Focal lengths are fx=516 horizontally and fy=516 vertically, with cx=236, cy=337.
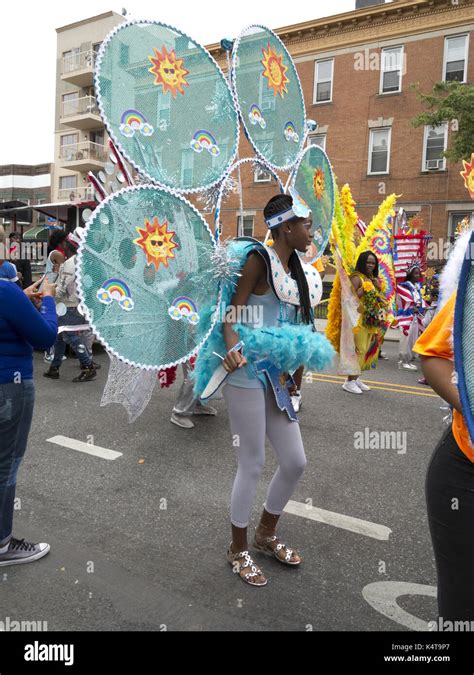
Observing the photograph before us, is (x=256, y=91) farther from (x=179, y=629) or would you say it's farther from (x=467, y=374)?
(x=179, y=629)

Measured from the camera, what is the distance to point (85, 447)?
4496 millimetres

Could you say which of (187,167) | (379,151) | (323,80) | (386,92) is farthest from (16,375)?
(323,80)

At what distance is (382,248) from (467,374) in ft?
20.3

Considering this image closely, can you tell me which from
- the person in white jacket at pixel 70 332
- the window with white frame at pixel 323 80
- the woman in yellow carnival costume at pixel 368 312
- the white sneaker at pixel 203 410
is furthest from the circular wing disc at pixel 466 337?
the window with white frame at pixel 323 80

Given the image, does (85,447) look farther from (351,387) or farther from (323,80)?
(323,80)

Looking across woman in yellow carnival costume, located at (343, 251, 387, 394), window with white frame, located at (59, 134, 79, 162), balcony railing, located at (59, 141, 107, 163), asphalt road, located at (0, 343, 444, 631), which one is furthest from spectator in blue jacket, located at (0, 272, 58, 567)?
window with white frame, located at (59, 134, 79, 162)

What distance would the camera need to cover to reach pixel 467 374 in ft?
4.90

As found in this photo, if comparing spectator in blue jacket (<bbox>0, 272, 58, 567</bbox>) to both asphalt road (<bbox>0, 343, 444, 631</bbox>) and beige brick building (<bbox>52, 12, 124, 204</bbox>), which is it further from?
beige brick building (<bbox>52, 12, 124, 204</bbox>)

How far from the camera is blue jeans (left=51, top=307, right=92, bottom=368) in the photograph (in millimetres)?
6889

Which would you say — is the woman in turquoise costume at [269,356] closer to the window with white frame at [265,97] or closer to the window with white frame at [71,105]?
the window with white frame at [265,97]

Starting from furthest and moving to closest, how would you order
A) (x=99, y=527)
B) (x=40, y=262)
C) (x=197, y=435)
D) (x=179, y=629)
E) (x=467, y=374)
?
(x=40, y=262)
(x=197, y=435)
(x=99, y=527)
(x=179, y=629)
(x=467, y=374)

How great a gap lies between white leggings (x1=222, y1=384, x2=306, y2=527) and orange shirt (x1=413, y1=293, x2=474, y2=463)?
1.05 metres

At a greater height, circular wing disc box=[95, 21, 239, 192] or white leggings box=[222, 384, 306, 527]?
circular wing disc box=[95, 21, 239, 192]
